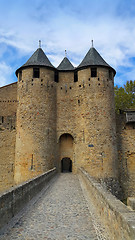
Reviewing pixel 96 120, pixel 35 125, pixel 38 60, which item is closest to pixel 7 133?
pixel 35 125

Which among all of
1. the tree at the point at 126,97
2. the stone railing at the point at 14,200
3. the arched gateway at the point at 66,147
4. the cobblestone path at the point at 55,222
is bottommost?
the cobblestone path at the point at 55,222

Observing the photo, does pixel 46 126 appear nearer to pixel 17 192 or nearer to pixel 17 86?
pixel 17 86

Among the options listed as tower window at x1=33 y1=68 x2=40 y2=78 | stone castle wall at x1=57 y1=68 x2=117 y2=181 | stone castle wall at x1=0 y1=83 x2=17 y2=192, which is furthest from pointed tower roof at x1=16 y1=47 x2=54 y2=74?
stone castle wall at x1=0 y1=83 x2=17 y2=192

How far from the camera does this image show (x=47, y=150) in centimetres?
1553

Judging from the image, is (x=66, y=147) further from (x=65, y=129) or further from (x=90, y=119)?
(x=90, y=119)

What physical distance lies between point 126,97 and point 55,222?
20.8 meters

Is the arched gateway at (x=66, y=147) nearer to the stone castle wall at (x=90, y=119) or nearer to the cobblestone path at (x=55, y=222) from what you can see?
the stone castle wall at (x=90, y=119)

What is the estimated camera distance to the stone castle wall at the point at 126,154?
645 inches

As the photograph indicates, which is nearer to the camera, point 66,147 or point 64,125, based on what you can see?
point 64,125

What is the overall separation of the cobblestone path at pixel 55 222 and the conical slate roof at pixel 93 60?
12090 millimetres

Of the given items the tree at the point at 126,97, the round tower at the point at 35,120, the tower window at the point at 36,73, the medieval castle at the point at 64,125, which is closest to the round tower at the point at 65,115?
the medieval castle at the point at 64,125

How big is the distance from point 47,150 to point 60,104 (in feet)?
13.2

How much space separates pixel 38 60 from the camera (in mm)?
17344

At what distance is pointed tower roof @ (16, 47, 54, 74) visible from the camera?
16938 mm
